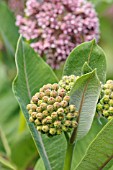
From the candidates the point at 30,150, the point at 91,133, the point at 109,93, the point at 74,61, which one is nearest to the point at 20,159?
the point at 30,150

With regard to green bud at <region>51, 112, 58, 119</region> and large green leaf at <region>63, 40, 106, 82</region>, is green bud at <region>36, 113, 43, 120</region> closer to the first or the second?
green bud at <region>51, 112, 58, 119</region>

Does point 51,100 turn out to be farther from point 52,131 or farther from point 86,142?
point 86,142

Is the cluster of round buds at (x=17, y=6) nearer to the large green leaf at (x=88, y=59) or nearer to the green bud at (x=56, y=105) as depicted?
the large green leaf at (x=88, y=59)

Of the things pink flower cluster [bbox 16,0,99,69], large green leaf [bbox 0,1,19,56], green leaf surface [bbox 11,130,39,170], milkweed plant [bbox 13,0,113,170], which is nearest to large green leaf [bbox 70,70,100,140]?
milkweed plant [bbox 13,0,113,170]

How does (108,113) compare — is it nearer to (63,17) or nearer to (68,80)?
(68,80)

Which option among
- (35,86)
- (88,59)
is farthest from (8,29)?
(88,59)

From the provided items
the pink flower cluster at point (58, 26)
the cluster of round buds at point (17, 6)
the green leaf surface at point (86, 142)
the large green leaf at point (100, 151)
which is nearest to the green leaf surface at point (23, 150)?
the pink flower cluster at point (58, 26)
